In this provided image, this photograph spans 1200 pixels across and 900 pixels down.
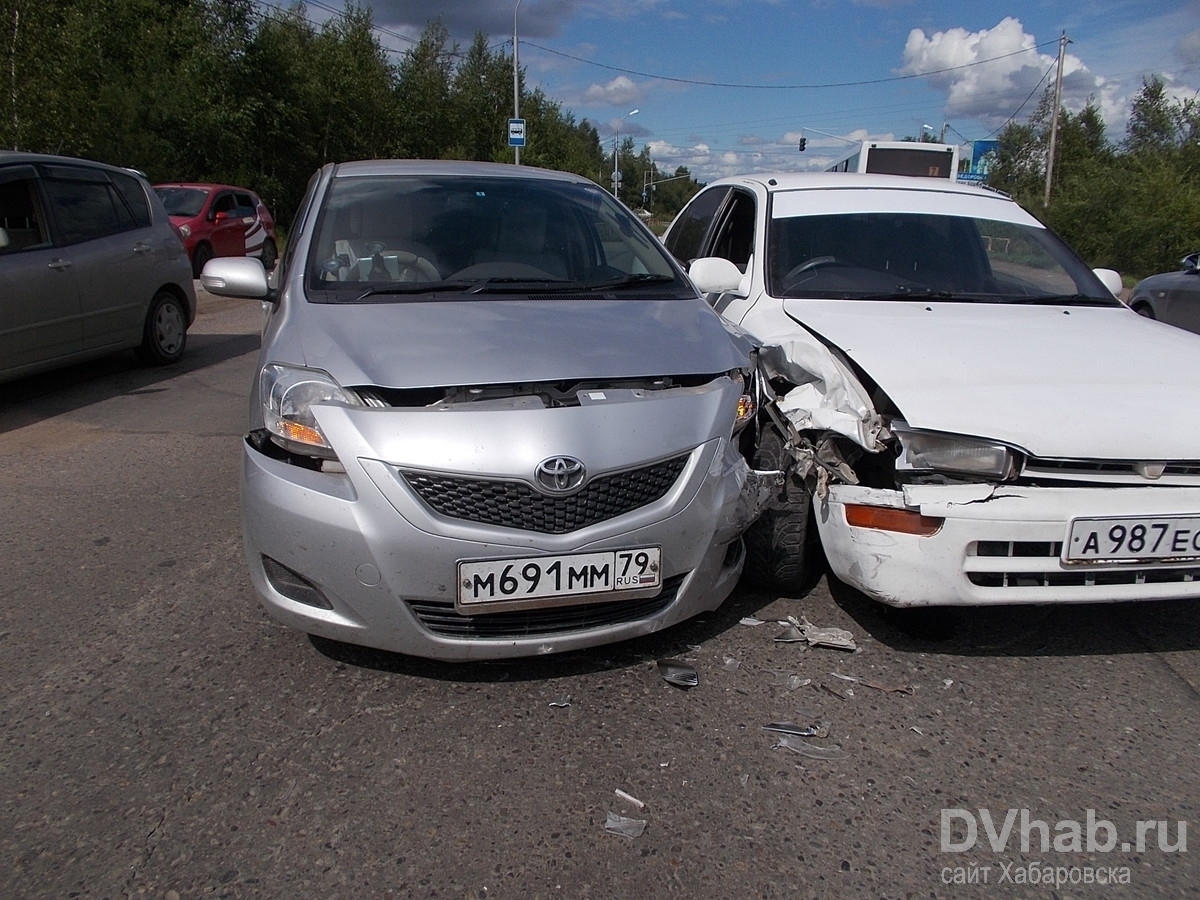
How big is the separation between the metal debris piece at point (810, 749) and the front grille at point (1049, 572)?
0.71m

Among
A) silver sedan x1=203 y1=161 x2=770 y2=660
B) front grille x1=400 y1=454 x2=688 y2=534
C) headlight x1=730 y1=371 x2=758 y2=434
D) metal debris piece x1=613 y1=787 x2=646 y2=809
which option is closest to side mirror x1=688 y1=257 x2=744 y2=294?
silver sedan x1=203 y1=161 x2=770 y2=660

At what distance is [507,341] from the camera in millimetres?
2941

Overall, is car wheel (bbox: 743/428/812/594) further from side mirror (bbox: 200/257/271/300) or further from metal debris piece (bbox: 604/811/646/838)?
side mirror (bbox: 200/257/271/300)

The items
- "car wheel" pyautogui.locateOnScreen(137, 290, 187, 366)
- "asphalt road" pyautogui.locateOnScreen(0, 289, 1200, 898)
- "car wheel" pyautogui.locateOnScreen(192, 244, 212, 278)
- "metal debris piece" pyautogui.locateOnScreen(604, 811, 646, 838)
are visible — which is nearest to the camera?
"asphalt road" pyautogui.locateOnScreen(0, 289, 1200, 898)

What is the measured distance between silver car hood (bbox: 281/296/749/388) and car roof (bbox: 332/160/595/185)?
120 centimetres

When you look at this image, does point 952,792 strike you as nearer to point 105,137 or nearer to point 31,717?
point 31,717

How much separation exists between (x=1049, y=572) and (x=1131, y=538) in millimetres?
261

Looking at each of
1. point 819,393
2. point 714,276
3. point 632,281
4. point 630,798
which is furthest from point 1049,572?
point 714,276

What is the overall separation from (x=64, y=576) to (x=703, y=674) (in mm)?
2557

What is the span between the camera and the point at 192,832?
2.16 m

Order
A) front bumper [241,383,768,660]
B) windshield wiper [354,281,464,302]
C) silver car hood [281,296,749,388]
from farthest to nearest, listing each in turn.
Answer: windshield wiper [354,281,464,302], silver car hood [281,296,749,388], front bumper [241,383,768,660]

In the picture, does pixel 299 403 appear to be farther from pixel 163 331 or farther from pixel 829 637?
pixel 163 331

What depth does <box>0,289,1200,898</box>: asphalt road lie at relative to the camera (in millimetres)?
2078

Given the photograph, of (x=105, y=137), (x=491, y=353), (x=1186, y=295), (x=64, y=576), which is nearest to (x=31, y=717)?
(x=64, y=576)
